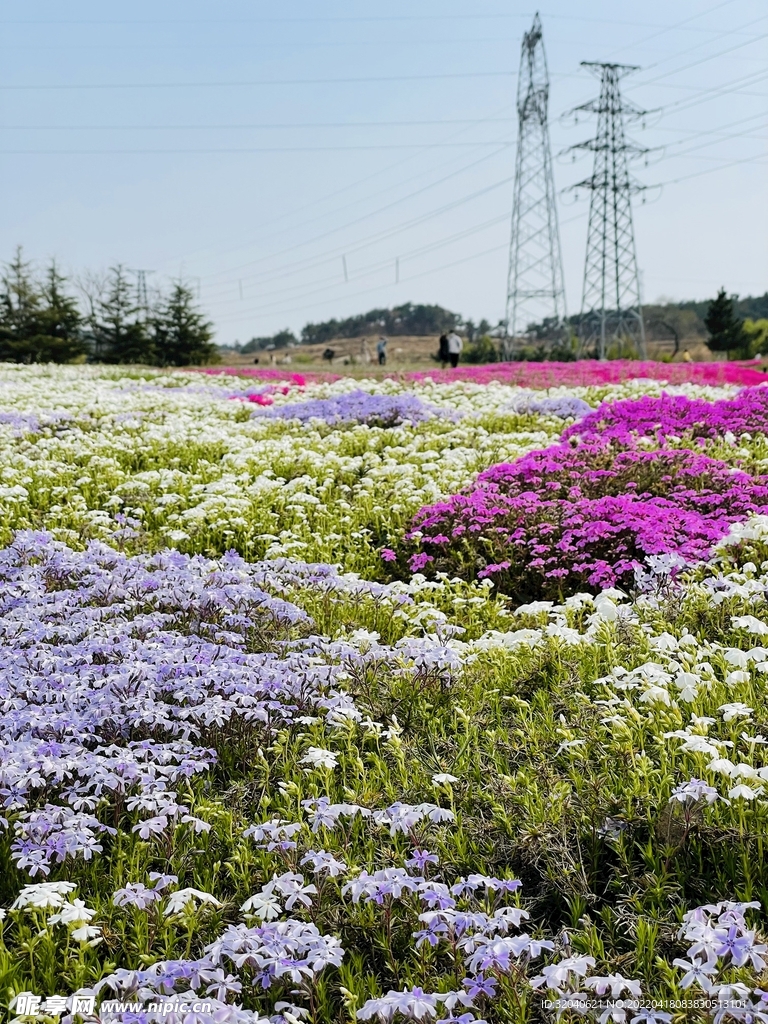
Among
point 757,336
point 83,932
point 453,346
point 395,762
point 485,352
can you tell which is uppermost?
point 757,336

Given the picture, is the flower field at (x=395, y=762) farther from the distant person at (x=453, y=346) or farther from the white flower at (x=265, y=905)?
the distant person at (x=453, y=346)

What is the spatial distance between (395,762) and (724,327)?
2039 inches

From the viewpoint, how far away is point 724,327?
164ft

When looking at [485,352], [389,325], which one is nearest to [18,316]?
[485,352]

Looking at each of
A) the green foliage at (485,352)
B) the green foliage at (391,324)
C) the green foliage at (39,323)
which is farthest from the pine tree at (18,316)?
the green foliage at (391,324)

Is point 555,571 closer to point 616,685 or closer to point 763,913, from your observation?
point 616,685

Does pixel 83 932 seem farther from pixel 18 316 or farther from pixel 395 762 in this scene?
pixel 18 316

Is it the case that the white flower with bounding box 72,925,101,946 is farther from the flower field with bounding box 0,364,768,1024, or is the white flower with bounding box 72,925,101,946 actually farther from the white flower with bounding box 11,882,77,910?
the white flower with bounding box 11,882,77,910

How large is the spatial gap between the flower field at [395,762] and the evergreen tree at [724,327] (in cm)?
4608

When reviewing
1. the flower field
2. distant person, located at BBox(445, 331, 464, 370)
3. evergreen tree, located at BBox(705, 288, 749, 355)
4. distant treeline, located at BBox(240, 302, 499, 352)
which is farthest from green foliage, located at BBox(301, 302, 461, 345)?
the flower field

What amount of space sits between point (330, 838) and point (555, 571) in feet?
11.7

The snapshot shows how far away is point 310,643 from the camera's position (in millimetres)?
4914

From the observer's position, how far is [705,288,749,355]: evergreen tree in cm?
4962

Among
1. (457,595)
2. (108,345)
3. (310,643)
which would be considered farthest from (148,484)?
(108,345)
